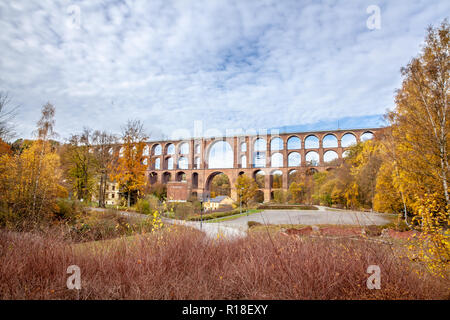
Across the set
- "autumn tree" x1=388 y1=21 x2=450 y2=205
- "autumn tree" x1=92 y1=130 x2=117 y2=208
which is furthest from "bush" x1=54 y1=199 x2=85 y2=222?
"autumn tree" x1=388 y1=21 x2=450 y2=205

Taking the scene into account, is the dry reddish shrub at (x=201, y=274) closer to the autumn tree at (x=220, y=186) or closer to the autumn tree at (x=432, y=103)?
the autumn tree at (x=432, y=103)

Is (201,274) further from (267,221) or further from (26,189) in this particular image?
(26,189)

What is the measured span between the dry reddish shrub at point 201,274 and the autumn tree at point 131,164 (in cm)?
1372

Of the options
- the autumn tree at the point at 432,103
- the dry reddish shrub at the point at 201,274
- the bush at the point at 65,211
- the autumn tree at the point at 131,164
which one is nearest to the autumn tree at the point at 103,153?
the autumn tree at the point at 131,164

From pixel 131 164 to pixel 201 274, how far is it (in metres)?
15.5

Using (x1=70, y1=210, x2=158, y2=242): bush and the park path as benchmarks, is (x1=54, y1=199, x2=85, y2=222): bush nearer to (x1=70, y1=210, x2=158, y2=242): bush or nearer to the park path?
(x1=70, y1=210, x2=158, y2=242): bush

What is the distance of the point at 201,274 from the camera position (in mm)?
2555

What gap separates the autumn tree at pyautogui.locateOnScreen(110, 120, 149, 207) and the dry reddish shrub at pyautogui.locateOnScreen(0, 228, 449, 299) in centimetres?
1372

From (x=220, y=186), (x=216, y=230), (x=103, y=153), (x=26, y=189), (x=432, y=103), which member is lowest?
(x=216, y=230)

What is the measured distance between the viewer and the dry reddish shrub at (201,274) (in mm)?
2150

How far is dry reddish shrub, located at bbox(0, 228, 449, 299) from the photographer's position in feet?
7.06

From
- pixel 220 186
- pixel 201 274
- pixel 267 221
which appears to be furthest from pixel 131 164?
pixel 220 186
